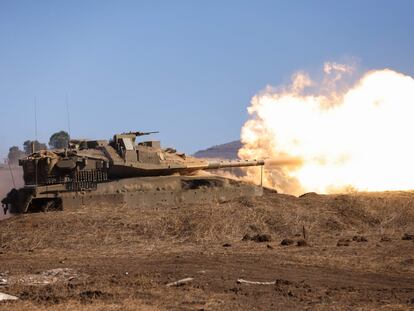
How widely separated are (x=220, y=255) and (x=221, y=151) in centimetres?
12338

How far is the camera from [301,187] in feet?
113

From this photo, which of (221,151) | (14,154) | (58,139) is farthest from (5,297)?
(221,151)

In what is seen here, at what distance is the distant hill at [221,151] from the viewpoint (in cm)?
13150

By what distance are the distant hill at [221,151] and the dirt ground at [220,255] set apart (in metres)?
103

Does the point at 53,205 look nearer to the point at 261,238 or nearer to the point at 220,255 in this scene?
the point at 261,238

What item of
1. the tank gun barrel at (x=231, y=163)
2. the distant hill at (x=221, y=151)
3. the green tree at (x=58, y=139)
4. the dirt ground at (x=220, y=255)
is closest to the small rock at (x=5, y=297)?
the dirt ground at (x=220, y=255)

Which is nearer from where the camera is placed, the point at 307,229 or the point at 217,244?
the point at 217,244

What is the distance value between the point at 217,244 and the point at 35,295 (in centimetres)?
739

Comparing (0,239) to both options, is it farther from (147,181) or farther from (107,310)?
(107,310)

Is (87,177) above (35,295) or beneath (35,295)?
above

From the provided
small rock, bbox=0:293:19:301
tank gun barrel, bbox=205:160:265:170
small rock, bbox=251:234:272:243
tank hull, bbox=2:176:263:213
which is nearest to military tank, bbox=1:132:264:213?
tank hull, bbox=2:176:263:213

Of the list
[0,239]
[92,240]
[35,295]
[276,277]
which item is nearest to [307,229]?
[92,240]

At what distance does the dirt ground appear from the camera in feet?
37.5

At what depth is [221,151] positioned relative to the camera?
457 feet
